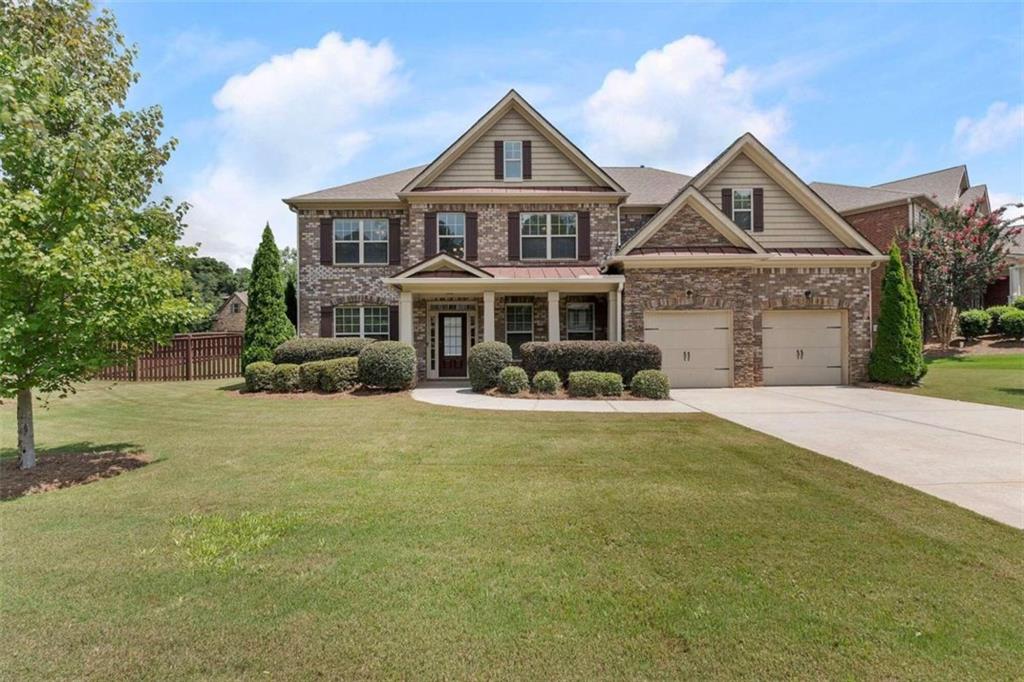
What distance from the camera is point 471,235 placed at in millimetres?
16750

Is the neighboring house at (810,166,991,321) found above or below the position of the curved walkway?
above

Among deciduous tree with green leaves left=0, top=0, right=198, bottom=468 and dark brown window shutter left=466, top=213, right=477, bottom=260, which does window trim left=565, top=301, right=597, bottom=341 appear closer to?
dark brown window shutter left=466, top=213, right=477, bottom=260

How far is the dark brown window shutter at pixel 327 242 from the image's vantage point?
1722cm

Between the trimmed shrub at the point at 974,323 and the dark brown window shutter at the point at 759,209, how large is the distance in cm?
1276

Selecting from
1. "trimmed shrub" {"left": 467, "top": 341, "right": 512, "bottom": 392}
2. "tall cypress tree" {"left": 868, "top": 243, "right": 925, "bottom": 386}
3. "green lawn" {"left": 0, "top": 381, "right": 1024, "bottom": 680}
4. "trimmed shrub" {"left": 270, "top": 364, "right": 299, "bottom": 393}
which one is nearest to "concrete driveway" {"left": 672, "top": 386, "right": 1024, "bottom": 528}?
"green lawn" {"left": 0, "top": 381, "right": 1024, "bottom": 680}

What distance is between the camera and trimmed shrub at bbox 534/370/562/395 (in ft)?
40.9

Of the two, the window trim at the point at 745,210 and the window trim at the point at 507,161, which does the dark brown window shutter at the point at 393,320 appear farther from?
the window trim at the point at 745,210

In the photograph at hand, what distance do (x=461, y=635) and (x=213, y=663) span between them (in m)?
1.29

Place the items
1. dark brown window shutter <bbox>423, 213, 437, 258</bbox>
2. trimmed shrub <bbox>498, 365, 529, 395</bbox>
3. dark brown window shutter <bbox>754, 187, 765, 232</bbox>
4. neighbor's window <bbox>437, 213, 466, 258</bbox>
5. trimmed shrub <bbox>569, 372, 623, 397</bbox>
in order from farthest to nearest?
neighbor's window <bbox>437, 213, 466, 258</bbox>, dark brown window shutter <bbox>423, 213, 437, 258</bbox>, dark brown window shutter <bbox>754, 187, 765, 232</bbox>, trimmed shrub <bbox>498, 365, 529, 395</bbox>, trimmed shrub <bbox>569, 372, 623, 397</bbox>

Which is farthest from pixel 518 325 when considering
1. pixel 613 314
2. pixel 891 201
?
pixel 891 201

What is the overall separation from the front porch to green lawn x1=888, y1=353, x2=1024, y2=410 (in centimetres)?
861

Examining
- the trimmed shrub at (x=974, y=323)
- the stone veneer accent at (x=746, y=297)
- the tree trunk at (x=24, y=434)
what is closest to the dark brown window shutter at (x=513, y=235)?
the stone veneer accent at (x=746, y=297)

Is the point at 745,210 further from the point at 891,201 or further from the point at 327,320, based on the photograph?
the point at 327,320

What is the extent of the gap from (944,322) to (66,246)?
92.2 feet
